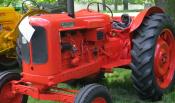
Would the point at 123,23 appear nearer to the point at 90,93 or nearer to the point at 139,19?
the point at 139,19

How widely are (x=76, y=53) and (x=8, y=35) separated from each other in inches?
138

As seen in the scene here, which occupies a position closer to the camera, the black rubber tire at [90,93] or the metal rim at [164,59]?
the black rubber tire at [90,93]

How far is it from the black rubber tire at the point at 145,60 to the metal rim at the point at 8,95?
164 cm

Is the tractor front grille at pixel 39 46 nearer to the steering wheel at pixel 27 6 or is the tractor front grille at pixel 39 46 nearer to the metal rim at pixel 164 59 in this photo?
the metal rim at pixel 164 59

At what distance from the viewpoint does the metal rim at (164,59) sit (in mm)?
6090

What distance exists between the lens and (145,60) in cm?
579

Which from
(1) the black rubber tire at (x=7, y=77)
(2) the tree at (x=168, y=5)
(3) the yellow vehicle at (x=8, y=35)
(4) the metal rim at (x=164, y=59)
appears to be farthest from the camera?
(2) the tree at (x=168, y=5)

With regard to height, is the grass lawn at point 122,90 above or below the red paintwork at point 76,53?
below

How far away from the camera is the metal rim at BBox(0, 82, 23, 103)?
5.53m

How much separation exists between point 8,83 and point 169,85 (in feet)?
Answer: 8.18

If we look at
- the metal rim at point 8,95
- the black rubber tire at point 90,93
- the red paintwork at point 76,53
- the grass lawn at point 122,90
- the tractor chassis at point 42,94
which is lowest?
the grass lawn at point 122,90

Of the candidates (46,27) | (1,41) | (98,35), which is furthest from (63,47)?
(1,41)

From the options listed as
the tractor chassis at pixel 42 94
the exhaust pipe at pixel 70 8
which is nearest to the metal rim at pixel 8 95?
the tractor chassis at pixel 42 94

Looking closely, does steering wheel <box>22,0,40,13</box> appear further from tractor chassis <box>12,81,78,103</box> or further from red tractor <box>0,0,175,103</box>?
tractor chassis <box>12,81,78,103</box>
